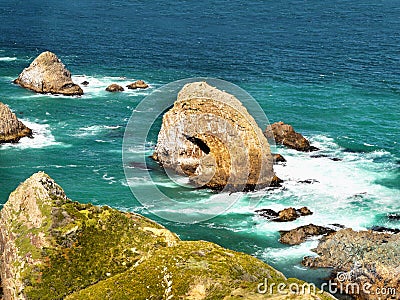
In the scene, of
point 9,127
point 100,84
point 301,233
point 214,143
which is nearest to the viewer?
point 301,233

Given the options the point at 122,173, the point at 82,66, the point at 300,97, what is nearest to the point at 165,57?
the point at 82,66

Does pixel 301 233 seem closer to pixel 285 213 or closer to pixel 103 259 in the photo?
pixel 285 213

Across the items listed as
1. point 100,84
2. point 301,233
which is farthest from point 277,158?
point 100,84

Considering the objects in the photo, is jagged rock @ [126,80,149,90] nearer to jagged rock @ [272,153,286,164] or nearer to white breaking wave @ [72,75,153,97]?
white breaking wave @ [72,75,153,97]

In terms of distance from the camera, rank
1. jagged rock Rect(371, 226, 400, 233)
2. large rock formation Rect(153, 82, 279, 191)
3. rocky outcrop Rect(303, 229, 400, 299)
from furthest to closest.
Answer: large rock formation Rect(153, 82, 279, 191), jagged rock Rect(371, 226, 400, 233), rocky outcrop Rect(303, 229, 400, 299)

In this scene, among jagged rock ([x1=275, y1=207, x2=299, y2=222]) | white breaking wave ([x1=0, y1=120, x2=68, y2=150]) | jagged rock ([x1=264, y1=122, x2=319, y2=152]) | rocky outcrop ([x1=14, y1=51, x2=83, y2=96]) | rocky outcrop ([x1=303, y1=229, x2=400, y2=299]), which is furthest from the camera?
rocky outcrop ([x1=14, y1=51, x2=83, y2=96])

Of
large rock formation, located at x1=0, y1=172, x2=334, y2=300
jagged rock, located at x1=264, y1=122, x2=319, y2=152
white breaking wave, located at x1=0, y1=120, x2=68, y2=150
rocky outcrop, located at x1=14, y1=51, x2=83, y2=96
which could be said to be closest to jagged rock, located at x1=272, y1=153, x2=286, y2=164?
jagged rock, located at x1=264, y1=122, x2=319, y2=152
